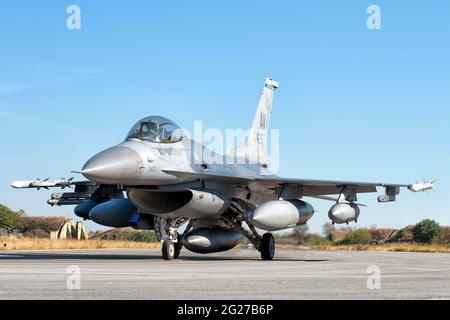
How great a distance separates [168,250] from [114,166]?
4.37 meters

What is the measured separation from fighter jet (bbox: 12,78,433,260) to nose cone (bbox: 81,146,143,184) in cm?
2

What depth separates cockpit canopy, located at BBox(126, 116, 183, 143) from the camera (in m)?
19.4

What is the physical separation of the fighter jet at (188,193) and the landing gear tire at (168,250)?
0.09ft

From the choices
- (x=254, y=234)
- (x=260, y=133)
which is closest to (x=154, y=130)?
(x=254, y=234)

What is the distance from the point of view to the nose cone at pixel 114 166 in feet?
56.6

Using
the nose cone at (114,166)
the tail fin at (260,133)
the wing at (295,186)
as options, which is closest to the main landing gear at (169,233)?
the wing at (295,186)

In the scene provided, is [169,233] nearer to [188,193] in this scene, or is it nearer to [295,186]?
[188,193]

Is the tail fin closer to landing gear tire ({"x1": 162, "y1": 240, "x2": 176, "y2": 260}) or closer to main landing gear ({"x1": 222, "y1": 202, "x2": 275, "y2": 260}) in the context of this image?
main landing gear ({"x1": 222, "y1": 202, "x2": 275, "y2": 260})

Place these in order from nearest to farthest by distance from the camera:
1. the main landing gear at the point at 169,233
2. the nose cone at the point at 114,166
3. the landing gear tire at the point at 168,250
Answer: the nose cone at the point at 114,166
the landing gear tire at the point at 168,250
the main landing gear at the point at 169,233
